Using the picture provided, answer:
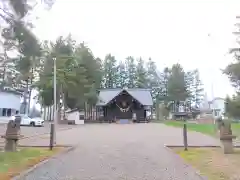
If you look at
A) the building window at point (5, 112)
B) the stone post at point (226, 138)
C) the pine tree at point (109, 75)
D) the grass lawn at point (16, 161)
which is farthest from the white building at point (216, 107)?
the grass lawn at point (16, 161)

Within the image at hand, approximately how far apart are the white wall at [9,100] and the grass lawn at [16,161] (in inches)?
1433

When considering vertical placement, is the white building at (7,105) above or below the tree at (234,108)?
above

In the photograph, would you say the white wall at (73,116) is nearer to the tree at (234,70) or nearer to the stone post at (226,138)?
the tree at (234,70)

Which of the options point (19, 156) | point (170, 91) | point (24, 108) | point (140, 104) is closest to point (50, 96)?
point (24, 108)

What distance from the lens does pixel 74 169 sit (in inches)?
388

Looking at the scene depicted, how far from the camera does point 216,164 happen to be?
10758 millimetres

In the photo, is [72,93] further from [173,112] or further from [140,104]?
[173,112]

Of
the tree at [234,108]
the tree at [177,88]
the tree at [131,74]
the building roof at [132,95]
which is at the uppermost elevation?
the tree at [131,74]

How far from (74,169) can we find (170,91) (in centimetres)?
7540

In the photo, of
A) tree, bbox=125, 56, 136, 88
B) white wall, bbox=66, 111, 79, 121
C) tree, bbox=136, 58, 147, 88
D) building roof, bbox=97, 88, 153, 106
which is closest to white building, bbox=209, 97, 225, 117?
building roof, bbox=97, 88, 153, 106

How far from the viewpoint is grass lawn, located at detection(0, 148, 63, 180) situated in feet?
29.6

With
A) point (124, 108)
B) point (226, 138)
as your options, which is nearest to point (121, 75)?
point (124, 108)

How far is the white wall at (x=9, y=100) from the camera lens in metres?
48.0

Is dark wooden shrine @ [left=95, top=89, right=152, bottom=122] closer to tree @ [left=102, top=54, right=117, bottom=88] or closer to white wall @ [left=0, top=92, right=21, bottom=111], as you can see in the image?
white wall @ [left=0, top=92, right=21, bottom=111]
